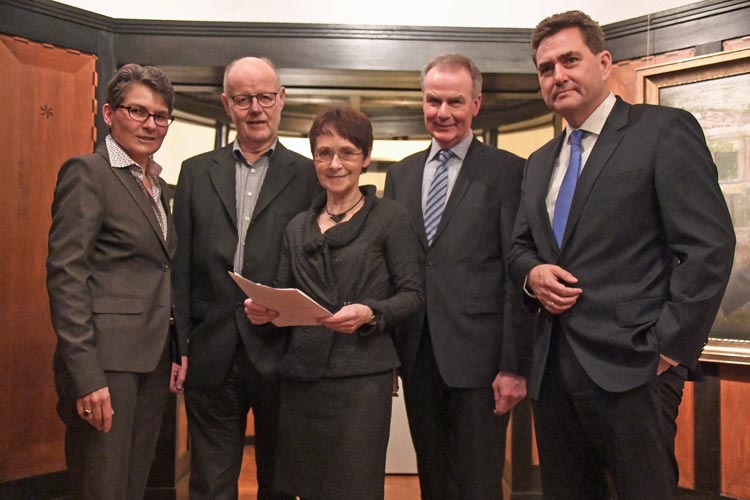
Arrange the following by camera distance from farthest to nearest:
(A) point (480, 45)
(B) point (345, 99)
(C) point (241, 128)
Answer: (B) point (345, 99)
(A) point (480, 45)
(C) point (241, 128)

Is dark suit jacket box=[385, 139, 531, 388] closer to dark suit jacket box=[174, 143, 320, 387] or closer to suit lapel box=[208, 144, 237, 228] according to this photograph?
dark suit jacket box=[174, 143, 320, 387]

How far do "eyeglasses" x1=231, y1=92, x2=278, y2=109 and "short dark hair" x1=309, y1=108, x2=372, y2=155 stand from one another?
0.33 metres

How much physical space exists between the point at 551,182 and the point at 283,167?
94 centimetres

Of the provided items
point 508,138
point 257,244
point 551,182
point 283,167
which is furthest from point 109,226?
point 508,138

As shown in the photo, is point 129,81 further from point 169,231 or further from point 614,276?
point 614,276

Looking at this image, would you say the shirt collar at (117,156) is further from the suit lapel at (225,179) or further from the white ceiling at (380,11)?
the white ceiling at (380,11)

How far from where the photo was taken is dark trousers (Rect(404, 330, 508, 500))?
238cm

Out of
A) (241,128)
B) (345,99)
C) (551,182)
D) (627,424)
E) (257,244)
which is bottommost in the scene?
(627,424)

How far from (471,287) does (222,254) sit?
2.72ft

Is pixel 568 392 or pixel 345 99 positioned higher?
pixel 345 99

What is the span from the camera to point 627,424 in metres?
1.87

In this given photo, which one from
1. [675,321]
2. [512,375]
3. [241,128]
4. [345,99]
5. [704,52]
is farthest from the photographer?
[345,99]

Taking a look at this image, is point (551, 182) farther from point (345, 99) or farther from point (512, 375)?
point (345, 99)

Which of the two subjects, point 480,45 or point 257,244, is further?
point 480,45
